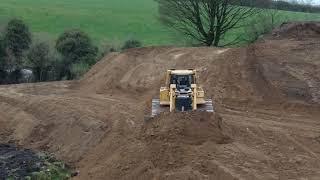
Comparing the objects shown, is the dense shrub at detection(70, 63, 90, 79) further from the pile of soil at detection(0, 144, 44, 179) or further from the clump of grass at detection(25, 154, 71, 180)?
the clump of grass at detection(25, 154, 71, 180)

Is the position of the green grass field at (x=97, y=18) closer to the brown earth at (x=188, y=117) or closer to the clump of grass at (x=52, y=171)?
the brown earth at (x=188, y=117)

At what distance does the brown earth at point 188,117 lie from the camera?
19.2 metres

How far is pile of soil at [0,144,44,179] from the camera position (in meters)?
21.0

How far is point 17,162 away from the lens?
22.4 metres

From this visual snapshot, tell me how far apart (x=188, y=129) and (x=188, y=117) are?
1.68 ft

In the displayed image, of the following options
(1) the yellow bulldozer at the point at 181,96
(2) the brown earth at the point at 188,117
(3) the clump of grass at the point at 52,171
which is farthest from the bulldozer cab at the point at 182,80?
(3) the clump of grass at the point at 52,171

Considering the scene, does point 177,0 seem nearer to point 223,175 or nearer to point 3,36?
point 3,36

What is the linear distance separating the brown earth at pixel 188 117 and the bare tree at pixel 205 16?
21.4 ft

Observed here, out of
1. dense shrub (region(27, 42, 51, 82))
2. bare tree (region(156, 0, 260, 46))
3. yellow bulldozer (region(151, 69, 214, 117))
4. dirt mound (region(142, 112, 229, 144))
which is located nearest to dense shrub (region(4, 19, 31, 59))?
dense shrub (region(27, 42, 51, 82))

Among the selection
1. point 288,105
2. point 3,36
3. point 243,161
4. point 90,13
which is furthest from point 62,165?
point 90,13

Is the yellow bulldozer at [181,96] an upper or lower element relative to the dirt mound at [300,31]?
lower

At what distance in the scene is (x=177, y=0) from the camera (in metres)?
41.9

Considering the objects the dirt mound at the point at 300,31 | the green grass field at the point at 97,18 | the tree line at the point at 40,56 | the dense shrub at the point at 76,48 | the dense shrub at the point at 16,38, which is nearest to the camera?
the dirt mound at the point at 300,31

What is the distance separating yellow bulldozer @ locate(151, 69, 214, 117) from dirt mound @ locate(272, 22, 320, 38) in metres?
10.5
